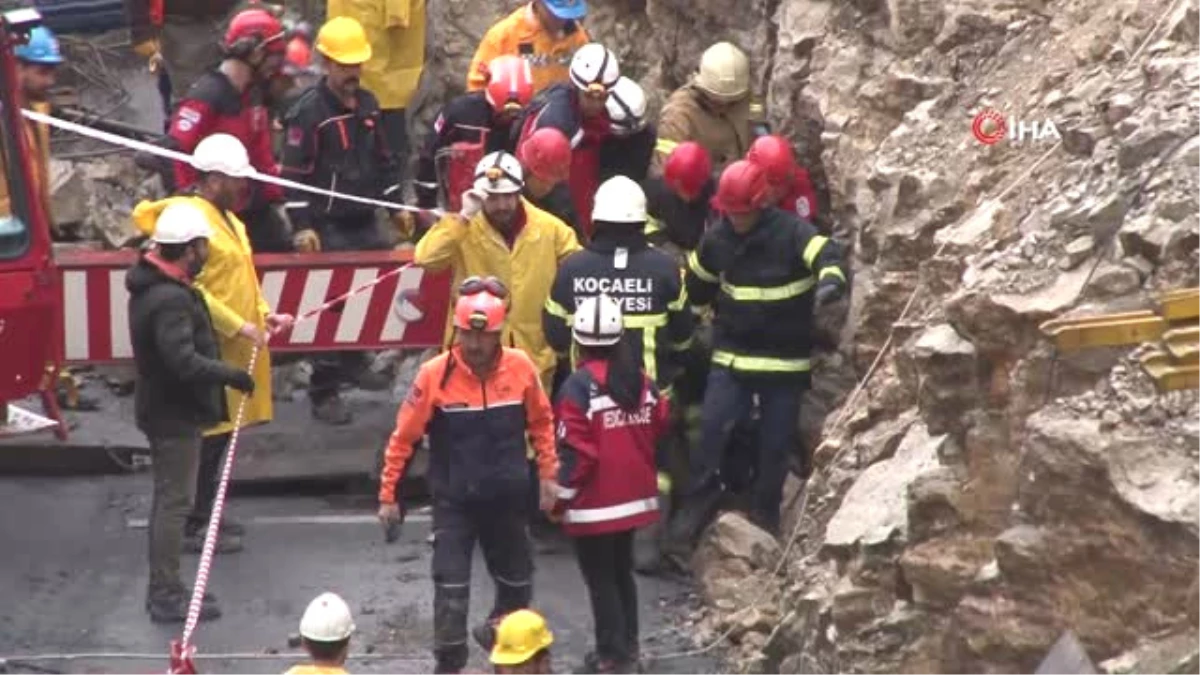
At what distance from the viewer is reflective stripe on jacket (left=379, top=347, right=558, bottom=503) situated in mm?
11531

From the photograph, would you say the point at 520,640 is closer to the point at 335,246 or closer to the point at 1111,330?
the point at 1111,330

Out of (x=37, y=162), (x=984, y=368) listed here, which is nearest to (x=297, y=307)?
(x=37, y=162)

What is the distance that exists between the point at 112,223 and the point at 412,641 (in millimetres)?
5467

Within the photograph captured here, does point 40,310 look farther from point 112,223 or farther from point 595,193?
point 112,223

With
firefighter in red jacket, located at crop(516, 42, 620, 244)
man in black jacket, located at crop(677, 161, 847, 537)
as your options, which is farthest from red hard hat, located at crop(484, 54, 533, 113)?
man in black jacket, located at crop(677, 161, 847, 537)

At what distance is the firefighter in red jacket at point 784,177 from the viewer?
13.2 m

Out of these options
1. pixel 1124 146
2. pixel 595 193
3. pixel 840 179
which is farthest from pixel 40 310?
pixel 1124 146

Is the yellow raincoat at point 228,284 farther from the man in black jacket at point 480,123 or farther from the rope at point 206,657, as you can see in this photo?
the man in black jacket at point 480,123

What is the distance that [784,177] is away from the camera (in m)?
13.3

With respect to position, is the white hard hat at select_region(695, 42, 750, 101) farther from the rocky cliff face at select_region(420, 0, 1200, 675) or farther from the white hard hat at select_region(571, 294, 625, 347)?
the white hard hat at select_region(571, 294, 625, 347)

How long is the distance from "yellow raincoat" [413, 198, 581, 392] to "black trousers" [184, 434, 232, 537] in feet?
4.55

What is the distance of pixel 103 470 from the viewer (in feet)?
48.4

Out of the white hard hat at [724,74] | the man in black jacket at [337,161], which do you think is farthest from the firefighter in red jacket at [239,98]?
the white hard hat at [724,74]

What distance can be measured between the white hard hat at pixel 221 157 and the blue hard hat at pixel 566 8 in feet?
9.64
